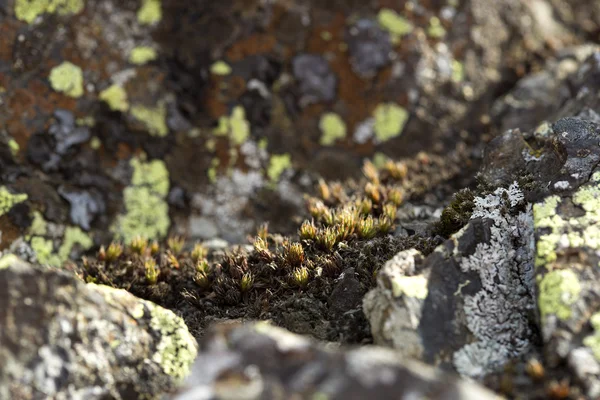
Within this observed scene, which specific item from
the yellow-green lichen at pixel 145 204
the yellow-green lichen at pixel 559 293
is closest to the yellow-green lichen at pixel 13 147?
the yellow-green lichen at pixel 145 204

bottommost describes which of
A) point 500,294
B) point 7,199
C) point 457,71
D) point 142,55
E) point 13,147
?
point 7,199

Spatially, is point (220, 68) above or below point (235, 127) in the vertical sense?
above

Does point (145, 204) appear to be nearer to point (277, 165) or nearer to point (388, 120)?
point (277, 165)

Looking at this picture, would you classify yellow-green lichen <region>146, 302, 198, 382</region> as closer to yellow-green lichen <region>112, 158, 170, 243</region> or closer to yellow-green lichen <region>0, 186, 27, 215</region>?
yellow-green lichen <region>112, 158, 170, 243</region>

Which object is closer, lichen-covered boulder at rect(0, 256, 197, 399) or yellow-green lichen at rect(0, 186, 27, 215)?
lichen-covered boulder at rect(0, 256, 197, 399)

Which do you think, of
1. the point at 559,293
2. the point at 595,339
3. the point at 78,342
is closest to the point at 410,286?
the point at 559,293

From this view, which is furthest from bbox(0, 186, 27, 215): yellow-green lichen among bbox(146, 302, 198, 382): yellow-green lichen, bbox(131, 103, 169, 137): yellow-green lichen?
bbox(146, 302, 198, 382): yellow-green lichen

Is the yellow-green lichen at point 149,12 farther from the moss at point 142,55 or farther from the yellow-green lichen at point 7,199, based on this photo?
the yellow-green lichen at point 7,199
